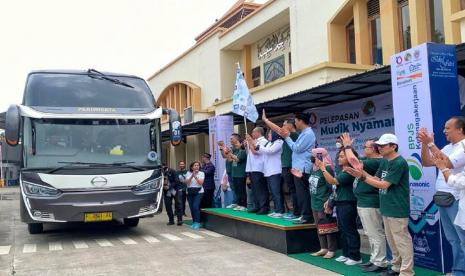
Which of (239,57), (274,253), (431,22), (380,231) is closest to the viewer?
(380,231)

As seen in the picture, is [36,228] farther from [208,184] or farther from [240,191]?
[240,191]

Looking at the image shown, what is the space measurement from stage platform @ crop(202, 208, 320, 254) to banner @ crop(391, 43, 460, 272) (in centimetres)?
194

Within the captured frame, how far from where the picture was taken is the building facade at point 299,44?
10.6m

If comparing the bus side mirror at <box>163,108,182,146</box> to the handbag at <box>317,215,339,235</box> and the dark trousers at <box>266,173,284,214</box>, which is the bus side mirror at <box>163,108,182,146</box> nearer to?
the dark trousers at <box>266,173,284,214</box>

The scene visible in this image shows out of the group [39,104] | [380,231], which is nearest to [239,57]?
[39,104]

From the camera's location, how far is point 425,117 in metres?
5.98

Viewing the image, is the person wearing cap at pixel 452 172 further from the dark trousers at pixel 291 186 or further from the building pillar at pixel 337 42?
the building pillar at pixel 337 42

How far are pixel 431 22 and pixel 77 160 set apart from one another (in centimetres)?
814

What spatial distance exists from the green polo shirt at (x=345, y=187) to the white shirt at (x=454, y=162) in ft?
4.69

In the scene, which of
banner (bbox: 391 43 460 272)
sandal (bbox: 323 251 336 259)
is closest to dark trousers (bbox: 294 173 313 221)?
sandal (bbox: 323 251 336 259)

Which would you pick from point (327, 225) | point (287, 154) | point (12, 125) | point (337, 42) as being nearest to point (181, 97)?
point (337, 42)

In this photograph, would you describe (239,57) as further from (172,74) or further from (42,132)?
(42,132)

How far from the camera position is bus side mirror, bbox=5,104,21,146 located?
28.9 ft

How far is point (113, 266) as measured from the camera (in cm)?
739
